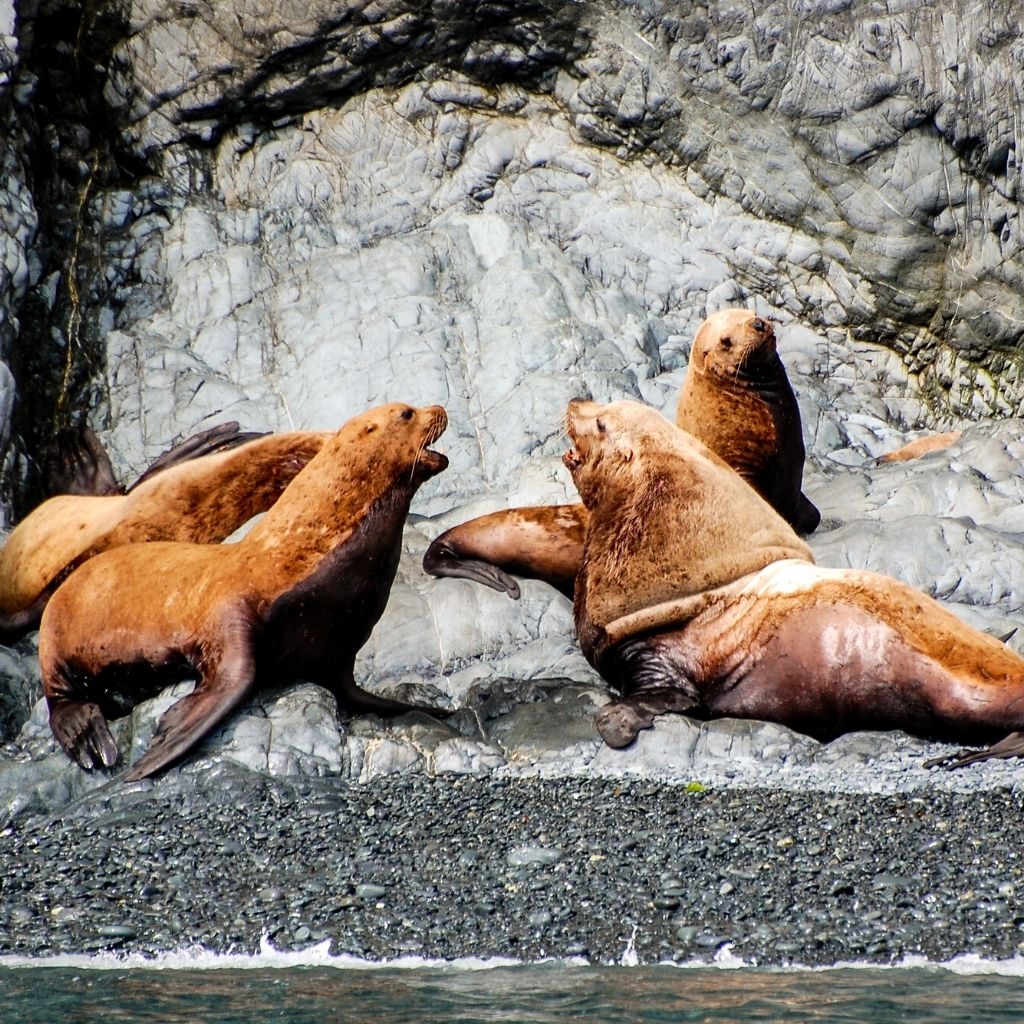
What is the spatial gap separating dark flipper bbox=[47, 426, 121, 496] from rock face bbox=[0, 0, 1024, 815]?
716mm

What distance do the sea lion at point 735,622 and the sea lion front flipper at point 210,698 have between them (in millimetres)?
1685

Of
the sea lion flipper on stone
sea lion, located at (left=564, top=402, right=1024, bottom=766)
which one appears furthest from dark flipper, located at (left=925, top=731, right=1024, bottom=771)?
the sea lion flipper on stone

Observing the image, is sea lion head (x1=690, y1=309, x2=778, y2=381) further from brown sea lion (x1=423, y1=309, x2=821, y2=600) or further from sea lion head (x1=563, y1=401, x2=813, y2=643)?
sea lion head (x1=563, y1=401, x2=813, y2=643)

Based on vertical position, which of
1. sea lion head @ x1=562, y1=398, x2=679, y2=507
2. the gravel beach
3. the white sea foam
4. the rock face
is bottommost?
the white sea foam

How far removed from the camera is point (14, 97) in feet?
39.7

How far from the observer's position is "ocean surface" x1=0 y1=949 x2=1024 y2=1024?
4355 millimetres

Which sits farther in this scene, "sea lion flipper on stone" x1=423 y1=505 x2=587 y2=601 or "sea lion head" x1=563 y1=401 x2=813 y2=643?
"sea lion flipper on stone" x1=423 y1=505 x2=587 y2=601

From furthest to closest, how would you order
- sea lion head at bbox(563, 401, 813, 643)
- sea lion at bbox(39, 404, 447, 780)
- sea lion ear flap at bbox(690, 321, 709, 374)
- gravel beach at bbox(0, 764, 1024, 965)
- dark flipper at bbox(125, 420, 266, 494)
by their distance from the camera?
sea lion ear flap at bbox(690, 321, 709, 374)
dark flipper at bbox(125, 420, 266, 494)
sea lion head at bbox(563, 401, 813, 643)
sea lion at bbox(39, 404, 447, 780)
gravel beach at bbox(0, 764, 1024, 965)

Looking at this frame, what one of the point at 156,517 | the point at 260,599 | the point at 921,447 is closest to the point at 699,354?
the point at 921,447

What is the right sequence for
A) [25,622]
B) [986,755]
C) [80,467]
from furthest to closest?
[80,467], [25,622], [986,755]

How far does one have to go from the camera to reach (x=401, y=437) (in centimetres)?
827

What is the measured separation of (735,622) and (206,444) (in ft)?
14.0

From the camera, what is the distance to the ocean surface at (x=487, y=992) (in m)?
4.36

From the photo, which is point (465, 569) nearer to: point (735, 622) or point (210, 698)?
point (735, 622)
